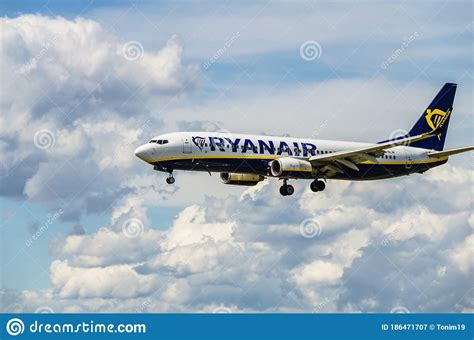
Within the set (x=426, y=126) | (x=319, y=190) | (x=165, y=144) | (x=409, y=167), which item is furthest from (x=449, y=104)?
(x=165, y=144)

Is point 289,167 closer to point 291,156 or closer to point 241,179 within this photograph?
point 291,156

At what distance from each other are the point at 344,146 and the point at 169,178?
839 inches

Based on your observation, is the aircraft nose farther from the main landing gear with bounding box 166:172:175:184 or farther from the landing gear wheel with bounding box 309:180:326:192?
the landing gear wheel with bounding box 309:180:326:192

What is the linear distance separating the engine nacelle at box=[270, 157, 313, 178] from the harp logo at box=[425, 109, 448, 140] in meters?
21.5

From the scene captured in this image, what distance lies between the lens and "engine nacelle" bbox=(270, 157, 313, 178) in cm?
9225

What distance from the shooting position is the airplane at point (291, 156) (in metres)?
89.1

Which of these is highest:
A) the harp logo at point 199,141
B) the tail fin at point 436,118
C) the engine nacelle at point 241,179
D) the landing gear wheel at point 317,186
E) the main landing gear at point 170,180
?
the tail fin at point 436,118

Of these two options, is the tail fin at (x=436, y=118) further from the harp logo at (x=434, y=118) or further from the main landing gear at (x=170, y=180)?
the main landing gear at (x=170, y=180)

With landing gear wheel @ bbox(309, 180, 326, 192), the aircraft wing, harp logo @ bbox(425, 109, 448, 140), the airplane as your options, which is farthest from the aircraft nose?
harp logo @ bbox(425, 109, 448, 140)

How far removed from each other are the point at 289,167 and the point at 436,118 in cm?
2536

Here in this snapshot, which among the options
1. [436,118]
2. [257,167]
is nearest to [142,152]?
[257,167]

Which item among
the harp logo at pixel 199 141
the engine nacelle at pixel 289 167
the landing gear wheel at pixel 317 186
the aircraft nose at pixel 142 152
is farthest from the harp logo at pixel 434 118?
the aircraft nose at pixel 142 152

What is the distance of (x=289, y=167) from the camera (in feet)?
303

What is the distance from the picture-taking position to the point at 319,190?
3900 inches
